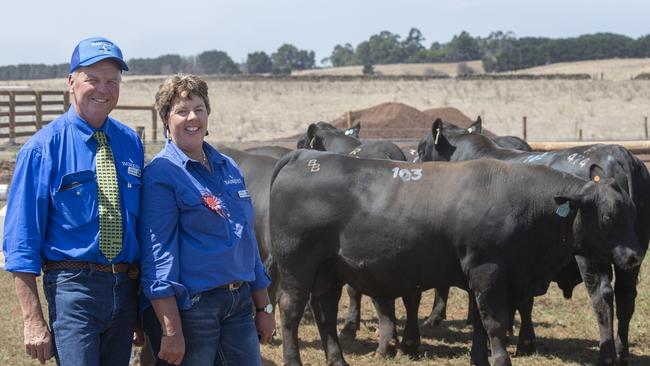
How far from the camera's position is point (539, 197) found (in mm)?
7043

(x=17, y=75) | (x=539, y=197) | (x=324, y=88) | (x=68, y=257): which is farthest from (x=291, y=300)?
(x=17, y=75)

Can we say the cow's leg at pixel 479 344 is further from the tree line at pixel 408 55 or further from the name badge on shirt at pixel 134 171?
the tree line at pixel 408 55

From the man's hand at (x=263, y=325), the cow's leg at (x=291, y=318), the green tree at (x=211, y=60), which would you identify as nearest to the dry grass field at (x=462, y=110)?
the cow's leg at (x=291, y=318)

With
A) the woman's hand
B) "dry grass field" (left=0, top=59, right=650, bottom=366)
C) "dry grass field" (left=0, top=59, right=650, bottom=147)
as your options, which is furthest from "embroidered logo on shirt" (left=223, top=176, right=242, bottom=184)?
"dry grass field" (left=0, top=59, right=650, bottom=147)

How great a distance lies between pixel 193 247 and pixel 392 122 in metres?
26.2

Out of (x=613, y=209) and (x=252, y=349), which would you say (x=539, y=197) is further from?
(x=252, y=349)

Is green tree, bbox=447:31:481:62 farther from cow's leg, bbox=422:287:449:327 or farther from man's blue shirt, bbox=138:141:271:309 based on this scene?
man's blue shirt, bbox=138:141:271:309

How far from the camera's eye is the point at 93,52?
4191 millimetres

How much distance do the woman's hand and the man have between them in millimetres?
235

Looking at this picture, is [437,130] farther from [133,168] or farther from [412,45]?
[412,45]

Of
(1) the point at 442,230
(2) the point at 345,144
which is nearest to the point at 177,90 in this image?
(1) the point at 442,230

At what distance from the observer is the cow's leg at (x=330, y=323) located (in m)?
7.85

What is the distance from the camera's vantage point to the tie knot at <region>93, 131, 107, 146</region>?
428 centimetres

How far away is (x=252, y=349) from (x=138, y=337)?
2.05 ft
